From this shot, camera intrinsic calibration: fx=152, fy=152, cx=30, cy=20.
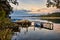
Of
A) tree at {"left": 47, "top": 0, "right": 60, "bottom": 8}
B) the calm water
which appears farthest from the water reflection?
tree at {"left": 47, "top": 0, "right": 60, "bottom": 8}

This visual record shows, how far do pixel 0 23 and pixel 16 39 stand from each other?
348mm

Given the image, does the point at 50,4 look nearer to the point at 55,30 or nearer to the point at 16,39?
the point at 55,30

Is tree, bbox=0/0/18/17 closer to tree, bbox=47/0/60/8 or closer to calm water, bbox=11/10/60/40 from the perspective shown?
calm water, bbox=11/10/60/40

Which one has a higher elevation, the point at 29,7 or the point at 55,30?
the point at 29,7

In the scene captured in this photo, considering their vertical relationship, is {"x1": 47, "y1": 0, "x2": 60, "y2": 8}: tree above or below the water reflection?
above

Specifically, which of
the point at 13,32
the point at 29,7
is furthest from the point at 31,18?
the point at 13,32

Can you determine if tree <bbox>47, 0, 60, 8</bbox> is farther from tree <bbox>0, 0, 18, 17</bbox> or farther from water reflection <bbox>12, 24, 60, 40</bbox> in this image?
tree <bbox>0, 0, 18, 17</bbox>

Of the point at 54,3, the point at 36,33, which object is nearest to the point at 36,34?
the point at 36,33

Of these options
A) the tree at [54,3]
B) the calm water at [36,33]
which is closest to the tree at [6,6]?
the calm water at [36,33]

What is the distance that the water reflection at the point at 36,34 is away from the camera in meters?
2.33

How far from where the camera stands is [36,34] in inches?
92.2

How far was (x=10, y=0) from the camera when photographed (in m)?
2.45

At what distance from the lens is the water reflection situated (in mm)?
2330

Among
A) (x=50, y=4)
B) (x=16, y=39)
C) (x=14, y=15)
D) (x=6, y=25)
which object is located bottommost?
(x=16, y=39)
